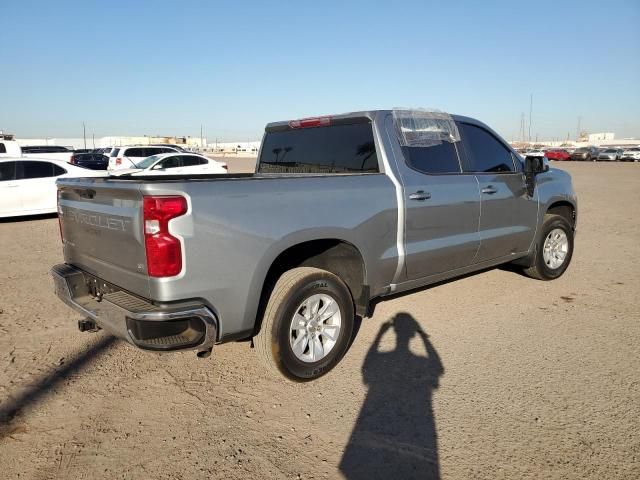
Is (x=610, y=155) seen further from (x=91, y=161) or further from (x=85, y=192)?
(x=85, y=192)

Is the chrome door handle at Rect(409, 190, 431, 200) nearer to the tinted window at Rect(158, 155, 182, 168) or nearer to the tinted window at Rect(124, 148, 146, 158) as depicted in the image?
the tinted window at Rect(158, 155, 182, 168)

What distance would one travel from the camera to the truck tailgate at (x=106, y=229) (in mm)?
2660

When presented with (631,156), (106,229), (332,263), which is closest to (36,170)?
(106,229)

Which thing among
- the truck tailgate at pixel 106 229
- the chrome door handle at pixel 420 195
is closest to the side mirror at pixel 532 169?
the chrome door handle at pixel 420 195

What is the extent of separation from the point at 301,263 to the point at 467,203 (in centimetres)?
180

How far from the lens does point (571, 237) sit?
19.4ft

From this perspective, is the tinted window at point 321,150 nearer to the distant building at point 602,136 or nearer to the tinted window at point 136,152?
the tinted window at point 136,152

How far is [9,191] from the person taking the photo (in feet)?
34.3

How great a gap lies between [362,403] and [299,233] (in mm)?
1221

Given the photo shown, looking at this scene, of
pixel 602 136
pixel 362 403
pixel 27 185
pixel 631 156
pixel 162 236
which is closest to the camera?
pixel 162 236

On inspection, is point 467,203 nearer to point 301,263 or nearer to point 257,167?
point 301,263

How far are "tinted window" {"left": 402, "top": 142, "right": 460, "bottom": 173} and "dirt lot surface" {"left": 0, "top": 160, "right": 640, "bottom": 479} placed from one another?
148 centimetres

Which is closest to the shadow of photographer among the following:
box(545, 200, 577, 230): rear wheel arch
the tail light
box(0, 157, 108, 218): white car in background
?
the tail light

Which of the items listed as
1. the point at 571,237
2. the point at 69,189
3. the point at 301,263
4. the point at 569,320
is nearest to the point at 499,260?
the point at 569,320
